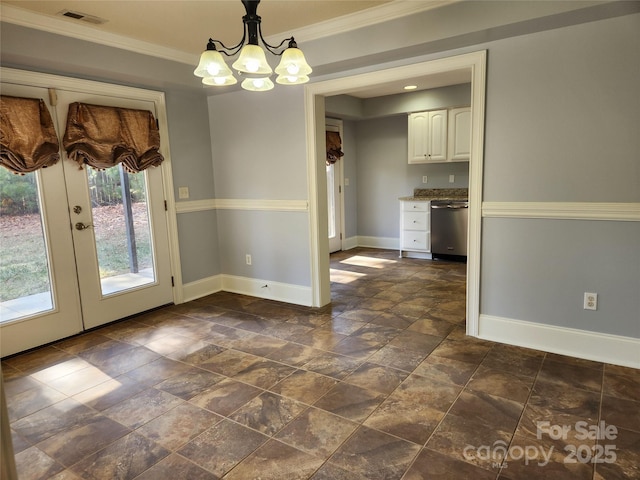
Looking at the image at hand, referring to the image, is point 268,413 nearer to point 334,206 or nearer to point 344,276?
point 344,276

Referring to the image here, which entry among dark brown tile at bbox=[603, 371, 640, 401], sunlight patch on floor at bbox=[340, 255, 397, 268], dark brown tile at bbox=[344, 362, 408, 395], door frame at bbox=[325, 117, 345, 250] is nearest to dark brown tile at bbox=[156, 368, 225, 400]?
dark brown tile at bbox=[344, 362, 408, 395]

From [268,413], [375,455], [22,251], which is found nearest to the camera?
[375,455]

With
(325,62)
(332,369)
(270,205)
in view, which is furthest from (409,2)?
(332,369)

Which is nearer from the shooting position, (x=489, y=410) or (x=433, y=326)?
(x=489, y=410)

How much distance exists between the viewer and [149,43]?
3.54 metres

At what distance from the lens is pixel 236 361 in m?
3.02

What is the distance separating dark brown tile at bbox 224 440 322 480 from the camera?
6.19 feet

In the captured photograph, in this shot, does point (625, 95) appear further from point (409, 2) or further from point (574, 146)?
point (409, 2)

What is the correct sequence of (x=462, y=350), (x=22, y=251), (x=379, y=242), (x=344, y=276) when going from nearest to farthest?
(x=462, y=350), (x=22, y=251), (x=344, y=276), (x=379, y=242)

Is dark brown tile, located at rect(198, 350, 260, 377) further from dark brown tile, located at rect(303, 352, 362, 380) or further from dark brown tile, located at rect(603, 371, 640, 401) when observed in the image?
dark brown tile, located at rect(603, 371, 640, 401)

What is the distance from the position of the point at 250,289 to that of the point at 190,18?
2681 mm

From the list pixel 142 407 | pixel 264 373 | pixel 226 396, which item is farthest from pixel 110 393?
pixel 264 373

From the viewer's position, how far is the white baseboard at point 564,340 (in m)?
2.76

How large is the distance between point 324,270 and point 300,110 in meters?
1.55
